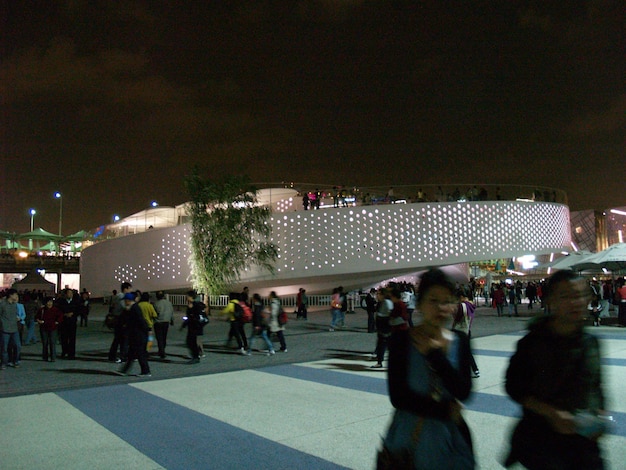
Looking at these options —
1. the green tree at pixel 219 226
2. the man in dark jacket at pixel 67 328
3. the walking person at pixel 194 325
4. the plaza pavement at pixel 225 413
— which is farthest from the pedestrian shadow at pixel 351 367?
the green tree at pixel 219 226

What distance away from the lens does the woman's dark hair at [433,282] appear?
2.70m

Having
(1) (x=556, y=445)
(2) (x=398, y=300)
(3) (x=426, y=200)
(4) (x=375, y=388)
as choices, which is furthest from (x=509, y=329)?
(3) (x=426, y=200)

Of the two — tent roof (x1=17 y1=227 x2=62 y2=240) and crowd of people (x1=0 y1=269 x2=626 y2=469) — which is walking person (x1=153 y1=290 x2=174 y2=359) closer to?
crowd of people (x1=0 y1=269 x2=626 y2=469)

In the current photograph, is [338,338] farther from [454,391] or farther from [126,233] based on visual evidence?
[126,233]

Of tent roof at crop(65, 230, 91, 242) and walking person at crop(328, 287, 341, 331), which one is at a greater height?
tent roof at crop(65, 230, 91, 242)

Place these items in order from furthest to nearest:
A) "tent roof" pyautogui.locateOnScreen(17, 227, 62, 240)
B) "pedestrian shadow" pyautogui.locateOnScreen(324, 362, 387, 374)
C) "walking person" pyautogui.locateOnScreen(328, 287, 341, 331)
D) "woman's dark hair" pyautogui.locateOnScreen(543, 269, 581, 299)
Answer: "tent roof" pyautogui.locateOnScreen(17, 227, 62, 240) < "walking person" pyautogui.locateOnScreen(328, 287, 341, 331) < "pedestrian shadow" pyautogui.locateOnScreen(324, 362, 387, 374) < "woman's dark hair" pyautogui.locateOnScreen(543, 269, 581, 299)

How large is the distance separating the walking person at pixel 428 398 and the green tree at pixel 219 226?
85.2 feet

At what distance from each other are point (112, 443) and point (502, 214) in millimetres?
35176

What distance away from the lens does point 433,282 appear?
272 centimetres

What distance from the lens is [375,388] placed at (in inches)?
315

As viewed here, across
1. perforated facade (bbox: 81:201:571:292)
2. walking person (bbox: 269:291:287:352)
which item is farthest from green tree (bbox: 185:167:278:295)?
walking person (bbox: 269:291:287:352)

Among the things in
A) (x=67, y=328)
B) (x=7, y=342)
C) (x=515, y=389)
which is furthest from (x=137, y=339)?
(x=515, y=389)

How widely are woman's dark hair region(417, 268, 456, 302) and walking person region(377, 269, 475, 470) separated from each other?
14 cm

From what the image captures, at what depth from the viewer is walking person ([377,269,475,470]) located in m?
2.34
